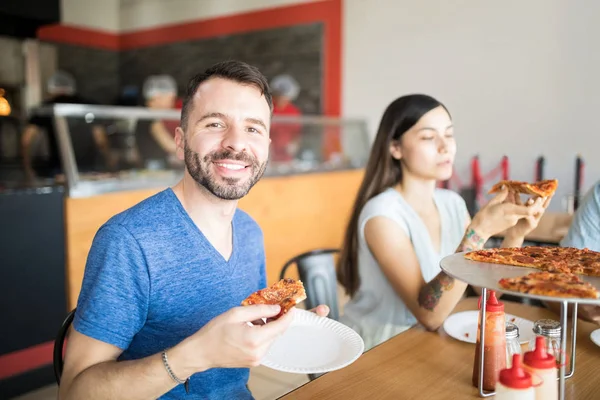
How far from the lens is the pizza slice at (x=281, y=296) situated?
1075 millimetres

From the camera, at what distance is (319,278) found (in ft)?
7.06

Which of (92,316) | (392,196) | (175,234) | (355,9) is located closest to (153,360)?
(92,316)

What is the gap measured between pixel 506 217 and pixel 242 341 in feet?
2.97

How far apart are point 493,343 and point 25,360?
2.61 meters

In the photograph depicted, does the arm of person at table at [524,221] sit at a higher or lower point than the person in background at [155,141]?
lower

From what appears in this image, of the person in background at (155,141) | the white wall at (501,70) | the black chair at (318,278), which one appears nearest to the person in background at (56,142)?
the person in background at (155,141)

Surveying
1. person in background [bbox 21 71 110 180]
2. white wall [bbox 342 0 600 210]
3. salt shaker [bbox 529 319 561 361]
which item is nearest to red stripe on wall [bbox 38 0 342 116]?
white wall [bbox 342 0 600 210]

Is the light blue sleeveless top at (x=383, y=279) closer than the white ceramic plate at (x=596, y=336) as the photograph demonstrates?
No

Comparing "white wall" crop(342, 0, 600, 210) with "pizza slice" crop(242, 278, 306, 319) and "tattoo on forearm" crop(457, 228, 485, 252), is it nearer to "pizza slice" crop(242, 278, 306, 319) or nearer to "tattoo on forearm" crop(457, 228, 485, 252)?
"tattoo on forearm" crop(457, 228, 485, 252)

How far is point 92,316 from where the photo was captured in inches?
45.2

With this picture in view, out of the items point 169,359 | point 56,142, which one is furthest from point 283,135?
point 169,359

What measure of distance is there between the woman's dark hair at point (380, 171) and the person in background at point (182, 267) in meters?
0.64

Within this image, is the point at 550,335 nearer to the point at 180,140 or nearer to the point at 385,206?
the point at 385,206

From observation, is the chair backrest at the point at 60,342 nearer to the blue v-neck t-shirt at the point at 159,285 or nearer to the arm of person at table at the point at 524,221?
the blue v-neck t-shirt at the point at 159,285
